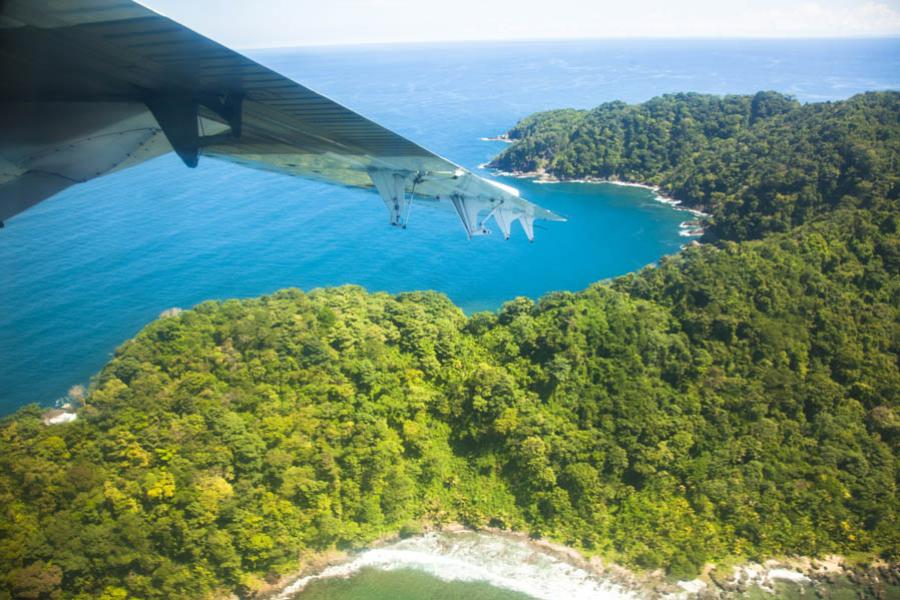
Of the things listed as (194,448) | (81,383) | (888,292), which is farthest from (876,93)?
(81,383)

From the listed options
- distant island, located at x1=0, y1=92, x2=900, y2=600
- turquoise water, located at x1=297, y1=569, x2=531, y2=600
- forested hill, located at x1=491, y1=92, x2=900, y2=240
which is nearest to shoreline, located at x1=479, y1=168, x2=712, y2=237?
forested hill, located at x1=491, y1=92, x2=900, y2=240

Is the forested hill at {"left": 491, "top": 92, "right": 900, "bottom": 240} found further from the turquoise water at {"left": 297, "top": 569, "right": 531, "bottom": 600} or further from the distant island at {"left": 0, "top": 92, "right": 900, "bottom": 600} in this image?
the turquoise water at {"left": 297, "top": 569, "right": 531, "bottom": 600}

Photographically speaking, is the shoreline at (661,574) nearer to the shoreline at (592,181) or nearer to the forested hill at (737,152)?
the forested hill at (737,152)

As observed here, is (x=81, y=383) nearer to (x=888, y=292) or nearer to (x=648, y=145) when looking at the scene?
(x=888, y=292)

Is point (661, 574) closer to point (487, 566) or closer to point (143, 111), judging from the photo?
point (487, 566)

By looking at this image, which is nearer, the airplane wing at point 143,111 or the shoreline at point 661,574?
the airplane wing at point 143,111

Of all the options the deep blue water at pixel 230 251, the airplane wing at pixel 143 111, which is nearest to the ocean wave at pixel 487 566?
the airplane wing at pixel 143 111
